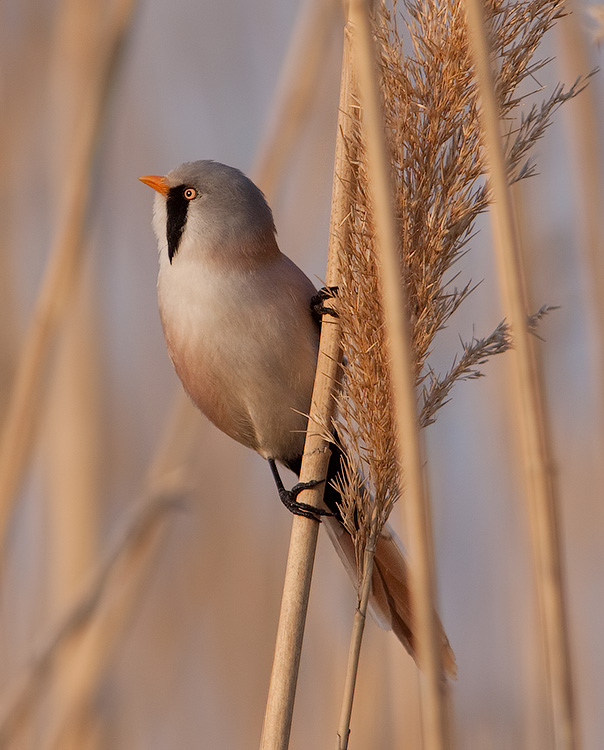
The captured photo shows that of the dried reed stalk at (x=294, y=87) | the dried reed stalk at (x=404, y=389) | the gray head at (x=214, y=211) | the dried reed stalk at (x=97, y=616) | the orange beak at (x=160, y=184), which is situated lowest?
the dried reed stalk at (x=97, y=616)

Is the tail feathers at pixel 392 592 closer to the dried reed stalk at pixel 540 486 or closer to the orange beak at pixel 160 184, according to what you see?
the dried reed stalk at pixel 540 486

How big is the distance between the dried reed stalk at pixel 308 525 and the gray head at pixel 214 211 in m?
0.51

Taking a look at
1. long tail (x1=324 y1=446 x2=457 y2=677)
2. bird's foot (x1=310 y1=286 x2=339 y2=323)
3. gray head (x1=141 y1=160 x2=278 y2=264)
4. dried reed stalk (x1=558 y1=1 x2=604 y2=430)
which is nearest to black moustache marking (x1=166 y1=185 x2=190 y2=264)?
gray head (x1=141 y1=160 x2=278 y2=264)

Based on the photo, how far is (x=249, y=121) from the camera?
2.66 metres

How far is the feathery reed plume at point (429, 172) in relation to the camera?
1.25 m

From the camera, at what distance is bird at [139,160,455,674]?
188cm

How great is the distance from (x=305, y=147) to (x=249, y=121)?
0.18 meters

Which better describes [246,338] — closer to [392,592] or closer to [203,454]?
[392,592]

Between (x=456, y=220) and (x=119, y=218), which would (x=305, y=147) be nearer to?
(x=119, y=218)

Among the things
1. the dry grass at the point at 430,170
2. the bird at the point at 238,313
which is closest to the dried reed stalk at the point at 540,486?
the dry grass at the point at 430,170

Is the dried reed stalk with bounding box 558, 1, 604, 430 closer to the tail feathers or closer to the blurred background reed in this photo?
A: the blurred background reed

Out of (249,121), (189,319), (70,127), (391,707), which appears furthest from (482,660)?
(70,127)

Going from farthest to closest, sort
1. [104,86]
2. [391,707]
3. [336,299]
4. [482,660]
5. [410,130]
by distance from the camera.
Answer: [482,660], [391,707], [104,86], [336,299], [410,130]

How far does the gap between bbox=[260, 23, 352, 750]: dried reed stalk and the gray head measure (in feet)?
1.67
